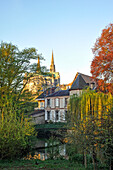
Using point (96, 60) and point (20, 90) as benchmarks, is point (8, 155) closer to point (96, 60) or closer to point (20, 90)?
point (20, 90)

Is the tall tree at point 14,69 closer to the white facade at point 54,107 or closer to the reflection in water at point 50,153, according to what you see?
the reflection in water at point 50,153

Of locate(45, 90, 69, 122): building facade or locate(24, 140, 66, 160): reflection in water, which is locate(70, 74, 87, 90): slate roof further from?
locate(24, 140, 66, 160): reflection in water

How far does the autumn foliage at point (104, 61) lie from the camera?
74.9 ft

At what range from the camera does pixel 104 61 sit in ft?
76.2

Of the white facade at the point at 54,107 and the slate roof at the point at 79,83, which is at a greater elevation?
the slate roof at the point at 79,83

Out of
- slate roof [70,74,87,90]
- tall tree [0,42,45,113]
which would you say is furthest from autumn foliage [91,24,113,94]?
slate roof [70,74,87,90]

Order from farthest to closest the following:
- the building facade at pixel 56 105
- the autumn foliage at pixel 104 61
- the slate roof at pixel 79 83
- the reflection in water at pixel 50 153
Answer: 1. the building facade at pixel 56 105
2. the slate roof at pixel 79 83
3. the autumn foliage at pixel 104 61
4. the reflection in water at pixel 50 153

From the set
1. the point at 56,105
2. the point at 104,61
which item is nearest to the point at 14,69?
the point at 104,61

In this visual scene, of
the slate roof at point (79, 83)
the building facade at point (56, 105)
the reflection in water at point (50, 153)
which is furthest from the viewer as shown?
the building facade at point (56, 105)

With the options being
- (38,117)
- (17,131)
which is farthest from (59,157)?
(38,117)

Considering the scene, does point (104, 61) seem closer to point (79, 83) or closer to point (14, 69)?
point (14, 69)

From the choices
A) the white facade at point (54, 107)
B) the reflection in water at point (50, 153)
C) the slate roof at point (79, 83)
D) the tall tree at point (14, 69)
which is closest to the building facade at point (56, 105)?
the white facade at point (54, 107)

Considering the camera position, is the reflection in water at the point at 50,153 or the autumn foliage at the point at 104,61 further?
the autumn foliage at the point at 104,61

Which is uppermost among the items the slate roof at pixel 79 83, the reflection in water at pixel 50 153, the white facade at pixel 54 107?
the slate roof at pixel 79 83
